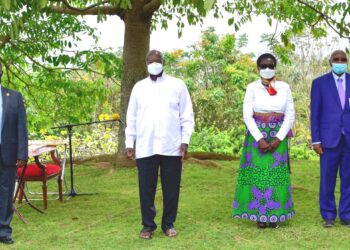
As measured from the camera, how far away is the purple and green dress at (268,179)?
6566 mm

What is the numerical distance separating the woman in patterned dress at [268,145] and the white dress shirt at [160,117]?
74 centimetres

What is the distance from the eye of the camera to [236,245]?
19.8 ft

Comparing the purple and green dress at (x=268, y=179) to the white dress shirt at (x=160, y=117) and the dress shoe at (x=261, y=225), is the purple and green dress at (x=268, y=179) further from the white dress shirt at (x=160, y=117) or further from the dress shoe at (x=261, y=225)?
the white dress shirt at (x=160, y=117)

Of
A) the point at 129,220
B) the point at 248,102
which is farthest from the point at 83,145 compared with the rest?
the point at 248,102

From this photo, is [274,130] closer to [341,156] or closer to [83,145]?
[341,156]

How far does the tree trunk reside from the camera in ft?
36.9

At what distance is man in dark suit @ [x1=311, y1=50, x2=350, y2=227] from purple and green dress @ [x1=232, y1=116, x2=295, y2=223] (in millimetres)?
380

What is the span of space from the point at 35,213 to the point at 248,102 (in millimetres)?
3117

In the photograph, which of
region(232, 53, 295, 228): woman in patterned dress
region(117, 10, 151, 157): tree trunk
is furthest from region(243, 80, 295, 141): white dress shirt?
region(117, 10, 151, 157): tree trunk

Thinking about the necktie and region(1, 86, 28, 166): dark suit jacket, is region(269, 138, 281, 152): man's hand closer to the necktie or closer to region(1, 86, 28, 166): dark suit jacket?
the necktie

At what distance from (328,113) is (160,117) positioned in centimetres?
181

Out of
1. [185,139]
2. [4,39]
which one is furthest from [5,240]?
[4,39]

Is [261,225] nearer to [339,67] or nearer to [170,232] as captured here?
[170,232]

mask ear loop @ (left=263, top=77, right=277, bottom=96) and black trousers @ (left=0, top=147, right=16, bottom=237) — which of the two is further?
mask ear loop @ (left=263, top=77, right=277, bottom=96)
